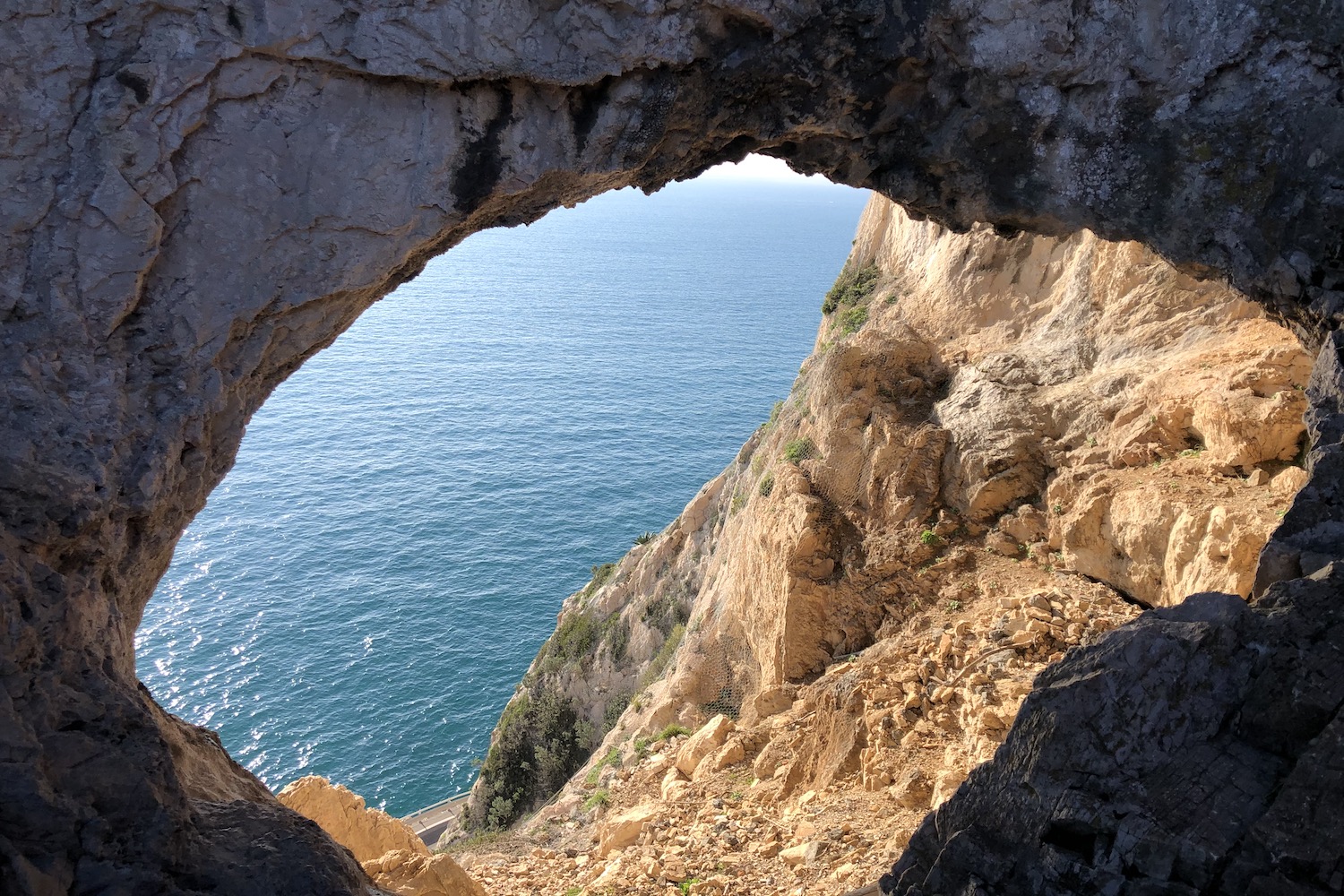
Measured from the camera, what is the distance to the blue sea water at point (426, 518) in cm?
3334

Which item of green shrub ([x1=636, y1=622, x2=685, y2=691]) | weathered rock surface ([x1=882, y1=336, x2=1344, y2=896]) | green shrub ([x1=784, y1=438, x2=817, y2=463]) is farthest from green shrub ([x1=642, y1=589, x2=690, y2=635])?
weathered rock surface ([x1=882, y1=336, x2=1344, y2=896])

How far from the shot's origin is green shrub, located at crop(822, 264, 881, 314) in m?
21.2

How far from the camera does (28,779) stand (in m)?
6.31

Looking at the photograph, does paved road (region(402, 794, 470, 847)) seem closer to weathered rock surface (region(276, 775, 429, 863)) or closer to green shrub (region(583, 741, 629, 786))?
green shrub (region(583, 741, 629, 786))

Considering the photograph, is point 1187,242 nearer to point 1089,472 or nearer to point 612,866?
point 1089,472

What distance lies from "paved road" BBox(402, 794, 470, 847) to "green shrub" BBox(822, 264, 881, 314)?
1723cm

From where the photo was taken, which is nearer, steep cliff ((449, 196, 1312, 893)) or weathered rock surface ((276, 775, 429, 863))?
steep cliff ((449, 196, 1312, 893))

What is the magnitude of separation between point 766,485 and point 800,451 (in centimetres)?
129

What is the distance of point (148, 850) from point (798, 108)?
32.4ft

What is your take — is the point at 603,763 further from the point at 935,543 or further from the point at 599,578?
the point at 599,578

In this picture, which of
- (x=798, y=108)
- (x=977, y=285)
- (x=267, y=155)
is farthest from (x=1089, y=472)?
(x=267, y=155)

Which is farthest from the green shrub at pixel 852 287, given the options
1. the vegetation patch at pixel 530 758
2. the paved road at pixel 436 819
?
the paved road at pixel 436 819

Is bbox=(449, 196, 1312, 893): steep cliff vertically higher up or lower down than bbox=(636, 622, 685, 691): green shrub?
higher up

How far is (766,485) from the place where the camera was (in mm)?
19016
